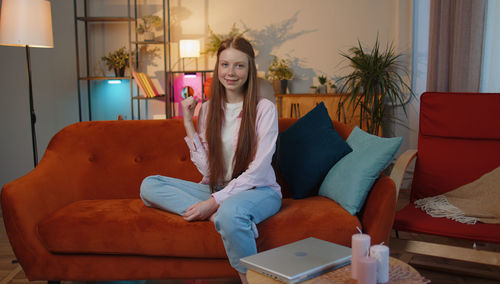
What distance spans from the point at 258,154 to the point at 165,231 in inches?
19.5

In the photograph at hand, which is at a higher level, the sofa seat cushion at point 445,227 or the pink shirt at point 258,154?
the pink shirt at point 258,154

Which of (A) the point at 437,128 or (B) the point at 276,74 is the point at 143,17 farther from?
(A) the point at 437,128

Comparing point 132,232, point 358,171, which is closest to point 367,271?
point 358,171

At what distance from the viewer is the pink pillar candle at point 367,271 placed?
1.02 metres

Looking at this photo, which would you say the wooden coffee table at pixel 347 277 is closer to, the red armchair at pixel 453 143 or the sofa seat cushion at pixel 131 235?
the sofa seat cushion at pixel 131 235

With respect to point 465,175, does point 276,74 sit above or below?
above

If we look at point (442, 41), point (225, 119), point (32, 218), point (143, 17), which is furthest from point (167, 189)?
point (143, 17)

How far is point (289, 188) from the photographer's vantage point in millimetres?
2170

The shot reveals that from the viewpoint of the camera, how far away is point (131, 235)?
1771mm

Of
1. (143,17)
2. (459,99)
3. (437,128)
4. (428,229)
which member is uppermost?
(143,17)

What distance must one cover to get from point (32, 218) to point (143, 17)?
12.0ft

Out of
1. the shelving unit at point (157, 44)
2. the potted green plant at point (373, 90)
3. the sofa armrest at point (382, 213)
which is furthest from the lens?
the shelving unit at point (157, 44)

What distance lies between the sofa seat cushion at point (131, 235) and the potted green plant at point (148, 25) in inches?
138

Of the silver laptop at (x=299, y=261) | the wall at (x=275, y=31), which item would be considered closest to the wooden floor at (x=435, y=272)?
the silver laptop at (x=299, y=261)
